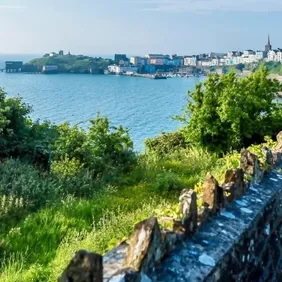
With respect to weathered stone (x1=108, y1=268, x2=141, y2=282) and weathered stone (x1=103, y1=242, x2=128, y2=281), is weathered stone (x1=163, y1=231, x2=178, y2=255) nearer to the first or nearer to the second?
weathered stone (x1=103, y1=242, x2=128, y2=281)

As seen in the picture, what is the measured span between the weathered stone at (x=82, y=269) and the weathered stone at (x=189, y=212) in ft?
3.48

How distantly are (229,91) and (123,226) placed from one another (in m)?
8.13

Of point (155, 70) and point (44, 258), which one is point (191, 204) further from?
point (155, 70)

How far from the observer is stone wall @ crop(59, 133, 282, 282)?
2.25 meters

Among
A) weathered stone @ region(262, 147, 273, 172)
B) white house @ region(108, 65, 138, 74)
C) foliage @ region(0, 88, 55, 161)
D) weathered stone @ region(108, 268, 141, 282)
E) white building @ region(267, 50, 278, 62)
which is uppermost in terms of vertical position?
white building @ region(267, 50, 278, 62)

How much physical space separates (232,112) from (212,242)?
403 inches

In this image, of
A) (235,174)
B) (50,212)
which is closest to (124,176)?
(50,212)

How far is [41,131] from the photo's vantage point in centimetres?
1173

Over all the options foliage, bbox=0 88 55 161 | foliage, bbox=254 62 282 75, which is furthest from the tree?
foliage, bbox=0 88 55 161

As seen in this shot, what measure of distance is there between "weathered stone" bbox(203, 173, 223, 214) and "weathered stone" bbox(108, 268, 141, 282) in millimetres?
1311

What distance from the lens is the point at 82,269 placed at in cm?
192

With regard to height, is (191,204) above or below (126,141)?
above

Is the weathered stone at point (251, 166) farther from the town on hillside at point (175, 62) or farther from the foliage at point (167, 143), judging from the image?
the town on hillside at point (175, 62)

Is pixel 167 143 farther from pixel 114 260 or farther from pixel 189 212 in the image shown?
pixel 114 260
